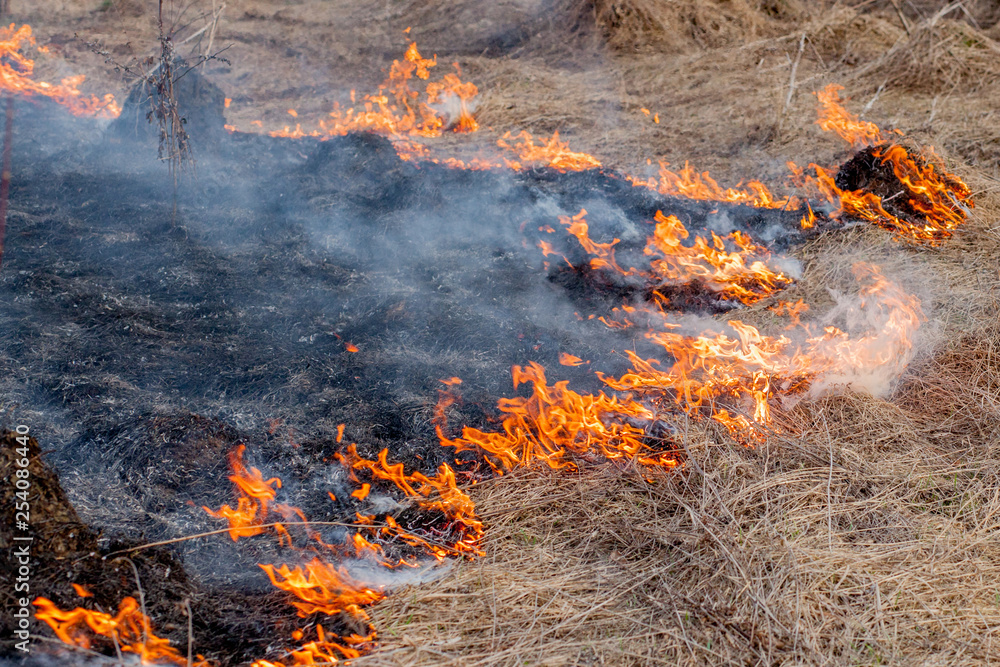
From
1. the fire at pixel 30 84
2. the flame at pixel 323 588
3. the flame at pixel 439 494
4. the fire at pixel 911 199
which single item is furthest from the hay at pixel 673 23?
the flame at pixel 323 588

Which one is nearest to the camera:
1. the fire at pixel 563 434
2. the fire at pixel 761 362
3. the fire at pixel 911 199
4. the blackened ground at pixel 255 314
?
the blackened ground at pixel 255 314

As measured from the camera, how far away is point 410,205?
6219 millimetres

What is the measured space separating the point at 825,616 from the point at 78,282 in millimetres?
5037

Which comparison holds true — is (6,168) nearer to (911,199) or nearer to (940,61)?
(911,199)

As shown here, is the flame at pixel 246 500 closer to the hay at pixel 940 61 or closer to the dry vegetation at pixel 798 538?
the dry vegetation at pixel 798 538

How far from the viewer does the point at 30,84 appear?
27.9 ft

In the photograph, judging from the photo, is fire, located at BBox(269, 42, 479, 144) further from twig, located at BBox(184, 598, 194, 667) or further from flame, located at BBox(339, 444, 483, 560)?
twig, located at BBox(184, 598, 194, 667)

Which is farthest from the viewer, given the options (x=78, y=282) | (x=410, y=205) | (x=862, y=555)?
(x=410, y=205)

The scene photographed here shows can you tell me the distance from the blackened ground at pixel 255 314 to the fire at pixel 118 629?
6 centimetres

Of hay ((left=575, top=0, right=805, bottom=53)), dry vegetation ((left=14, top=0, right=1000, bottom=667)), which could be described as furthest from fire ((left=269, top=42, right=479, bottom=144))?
dry vegetation ((left=14, top=0, right=1000, bottom=667))

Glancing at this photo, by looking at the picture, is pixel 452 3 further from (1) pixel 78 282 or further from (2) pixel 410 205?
(1) pixel 78 282

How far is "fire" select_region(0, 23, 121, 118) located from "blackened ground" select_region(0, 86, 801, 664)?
539 millimetres

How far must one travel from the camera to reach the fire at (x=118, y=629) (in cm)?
224

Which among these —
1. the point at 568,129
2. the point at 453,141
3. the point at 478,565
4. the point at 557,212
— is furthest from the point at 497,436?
the point at 568,129
